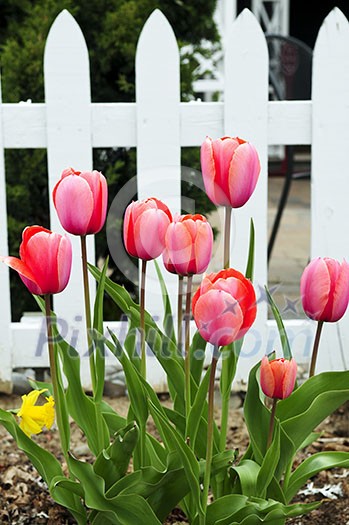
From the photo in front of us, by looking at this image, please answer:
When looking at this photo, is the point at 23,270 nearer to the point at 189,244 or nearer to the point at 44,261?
the point at 44,261

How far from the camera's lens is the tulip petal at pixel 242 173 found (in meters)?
1.41

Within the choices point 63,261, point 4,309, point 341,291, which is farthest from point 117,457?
point 4,309

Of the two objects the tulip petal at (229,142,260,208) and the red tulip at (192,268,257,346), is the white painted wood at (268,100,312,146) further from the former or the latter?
the red tulip at (192,268,257,346)

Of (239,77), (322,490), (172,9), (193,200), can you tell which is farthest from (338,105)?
(172,9)

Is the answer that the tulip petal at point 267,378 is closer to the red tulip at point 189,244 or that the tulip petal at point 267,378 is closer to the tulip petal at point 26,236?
the red tulip at point 189,244

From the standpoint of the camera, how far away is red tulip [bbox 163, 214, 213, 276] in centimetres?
135

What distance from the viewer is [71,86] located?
2.48m

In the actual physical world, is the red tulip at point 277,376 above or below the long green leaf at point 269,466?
above

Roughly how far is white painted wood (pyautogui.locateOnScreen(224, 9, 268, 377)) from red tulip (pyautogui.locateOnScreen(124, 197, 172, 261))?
1.14 metres

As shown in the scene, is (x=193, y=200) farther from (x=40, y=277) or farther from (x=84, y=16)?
(x=40, y=277)

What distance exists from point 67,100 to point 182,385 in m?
1.13

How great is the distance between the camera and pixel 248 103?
2.52 meters

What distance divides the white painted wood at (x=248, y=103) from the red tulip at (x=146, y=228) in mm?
1136

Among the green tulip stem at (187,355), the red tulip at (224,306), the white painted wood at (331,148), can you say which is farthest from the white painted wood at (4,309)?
the red tulip at (224,306)
